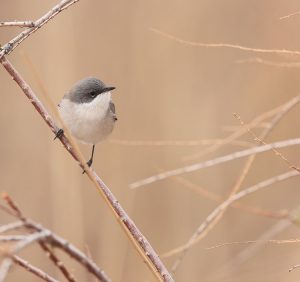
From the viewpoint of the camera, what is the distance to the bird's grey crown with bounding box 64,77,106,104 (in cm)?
257

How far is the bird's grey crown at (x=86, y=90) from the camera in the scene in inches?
101

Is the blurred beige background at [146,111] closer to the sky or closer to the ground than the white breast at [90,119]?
closer to the sky

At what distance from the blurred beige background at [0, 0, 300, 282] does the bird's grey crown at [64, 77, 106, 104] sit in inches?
46.8

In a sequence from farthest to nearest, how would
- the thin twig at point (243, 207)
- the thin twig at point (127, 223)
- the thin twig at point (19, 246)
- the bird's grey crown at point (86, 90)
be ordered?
the bird's grey crown at point (86, 90)
the thin twig at point (127, 223)
the thin twig at point (243, 207)
the thin twig at point (19, 246)

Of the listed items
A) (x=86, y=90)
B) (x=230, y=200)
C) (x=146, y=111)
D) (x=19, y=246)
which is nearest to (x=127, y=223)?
(x=230, y=200)

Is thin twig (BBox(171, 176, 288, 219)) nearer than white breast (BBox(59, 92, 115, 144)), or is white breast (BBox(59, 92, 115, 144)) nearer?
thin twig (BBox(171, 176, 288, 219))

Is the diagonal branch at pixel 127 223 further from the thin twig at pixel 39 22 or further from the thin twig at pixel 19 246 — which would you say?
the thin twig at pixel 19 246

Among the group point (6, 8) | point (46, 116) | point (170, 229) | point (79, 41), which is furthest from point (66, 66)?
point (46, 116)

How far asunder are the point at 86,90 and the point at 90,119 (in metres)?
0.18

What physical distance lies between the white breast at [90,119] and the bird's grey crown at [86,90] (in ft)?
0.07

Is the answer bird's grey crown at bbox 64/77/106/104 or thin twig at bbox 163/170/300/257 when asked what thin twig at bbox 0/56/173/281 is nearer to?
thin twig at bbox 163/170/300/257

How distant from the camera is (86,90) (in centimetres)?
259

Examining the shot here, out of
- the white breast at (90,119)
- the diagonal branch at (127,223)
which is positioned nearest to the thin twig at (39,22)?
the diagonal branch at (127,223)

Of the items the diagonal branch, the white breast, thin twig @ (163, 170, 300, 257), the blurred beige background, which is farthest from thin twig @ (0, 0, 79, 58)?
the blurred beige background
